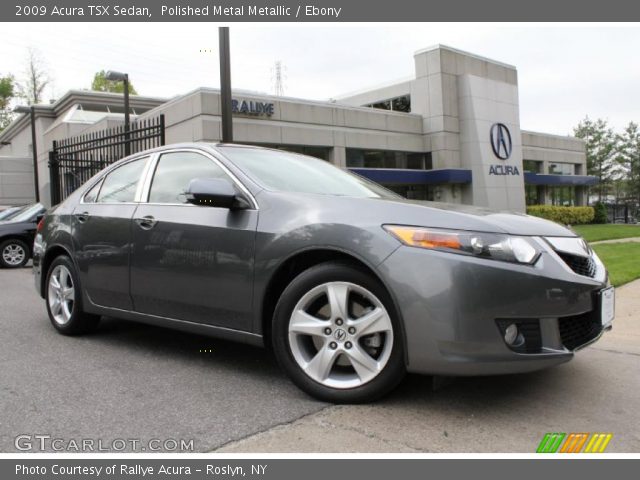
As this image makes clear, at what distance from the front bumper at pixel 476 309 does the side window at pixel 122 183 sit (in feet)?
7.99

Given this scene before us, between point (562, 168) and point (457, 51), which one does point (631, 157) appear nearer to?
point (562, 168)

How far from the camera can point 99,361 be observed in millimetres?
4129

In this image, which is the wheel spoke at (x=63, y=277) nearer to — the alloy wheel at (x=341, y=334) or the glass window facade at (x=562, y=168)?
the alloy wheel at (x=341, y=334)

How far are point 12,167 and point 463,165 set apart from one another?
25.4m

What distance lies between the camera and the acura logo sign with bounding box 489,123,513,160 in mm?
27422

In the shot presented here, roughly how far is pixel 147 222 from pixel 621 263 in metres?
8.93

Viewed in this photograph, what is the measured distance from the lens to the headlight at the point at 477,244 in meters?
2.86

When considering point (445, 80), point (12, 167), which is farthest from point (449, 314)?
point (12, 167)

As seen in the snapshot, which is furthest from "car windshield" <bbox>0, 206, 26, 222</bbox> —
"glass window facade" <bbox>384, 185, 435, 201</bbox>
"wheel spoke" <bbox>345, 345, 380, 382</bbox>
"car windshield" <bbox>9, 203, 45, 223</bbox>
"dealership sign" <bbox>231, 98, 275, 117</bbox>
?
"glass window facade" <bbox>384, 185, 435, 201</bbox>

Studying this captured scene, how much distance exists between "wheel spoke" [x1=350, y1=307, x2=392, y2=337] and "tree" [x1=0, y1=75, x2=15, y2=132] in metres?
54.0

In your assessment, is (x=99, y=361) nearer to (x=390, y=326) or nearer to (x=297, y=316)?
(x=297, y=316)

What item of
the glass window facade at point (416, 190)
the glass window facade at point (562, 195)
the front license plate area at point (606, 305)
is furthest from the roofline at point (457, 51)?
the front license plate area at point (606, 305)

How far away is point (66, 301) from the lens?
16.2 ft

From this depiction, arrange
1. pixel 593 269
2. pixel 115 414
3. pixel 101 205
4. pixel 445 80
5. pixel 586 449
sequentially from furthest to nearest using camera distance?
pixel 445 80 → pixel 101 205 → pixel 593 269 → pixel 115 414 → pixel 586 449
